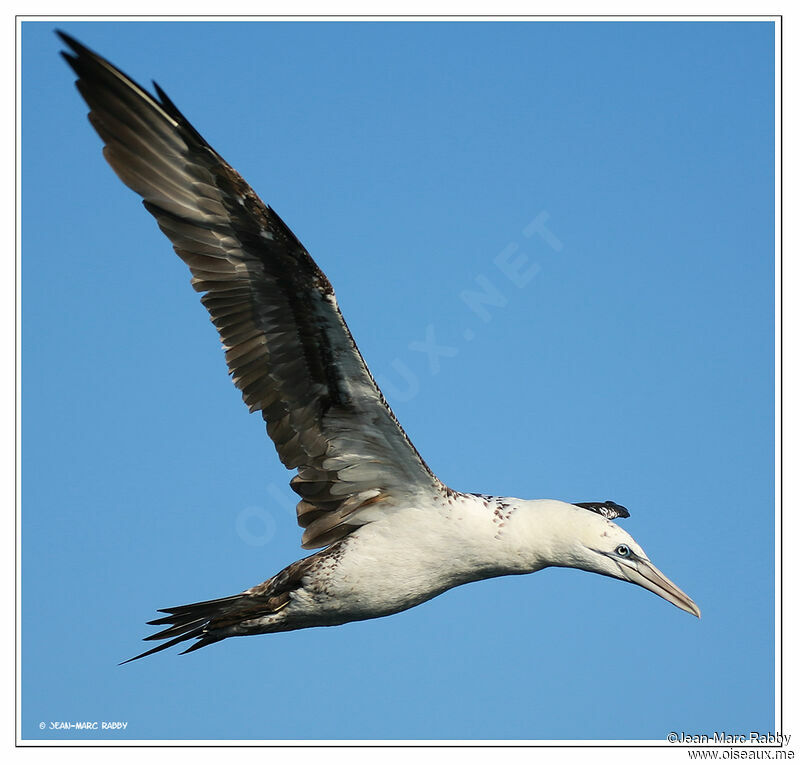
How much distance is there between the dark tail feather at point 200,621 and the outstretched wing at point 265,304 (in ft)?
4.86

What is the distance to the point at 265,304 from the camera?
10.8 metres

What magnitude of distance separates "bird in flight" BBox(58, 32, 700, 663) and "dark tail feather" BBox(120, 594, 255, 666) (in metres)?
0.01

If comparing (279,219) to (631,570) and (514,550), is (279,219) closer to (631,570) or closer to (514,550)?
(514,550)

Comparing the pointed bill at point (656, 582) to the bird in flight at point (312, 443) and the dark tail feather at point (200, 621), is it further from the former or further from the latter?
the dark tail feather at point (200, 621)

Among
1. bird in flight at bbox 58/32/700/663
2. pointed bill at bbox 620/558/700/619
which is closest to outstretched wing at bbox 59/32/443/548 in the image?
bird in flight at bbox 58/32/700/663

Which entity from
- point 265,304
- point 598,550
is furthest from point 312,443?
point 598,550

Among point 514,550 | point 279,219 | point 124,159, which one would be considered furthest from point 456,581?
point 124,159

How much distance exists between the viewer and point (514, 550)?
11.2m

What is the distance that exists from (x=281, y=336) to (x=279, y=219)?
1.14 m

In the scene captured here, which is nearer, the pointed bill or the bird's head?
the bird's head

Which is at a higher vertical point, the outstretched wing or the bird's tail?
the outstretched wing

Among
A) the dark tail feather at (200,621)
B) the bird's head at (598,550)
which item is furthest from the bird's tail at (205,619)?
the bird's head at (598,550)

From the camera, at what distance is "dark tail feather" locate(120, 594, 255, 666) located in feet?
37.1

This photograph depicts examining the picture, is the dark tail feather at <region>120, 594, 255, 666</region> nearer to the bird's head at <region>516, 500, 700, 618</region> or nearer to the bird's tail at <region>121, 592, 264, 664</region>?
the bird's tail at <region>121, 592, 264, 664</region>
